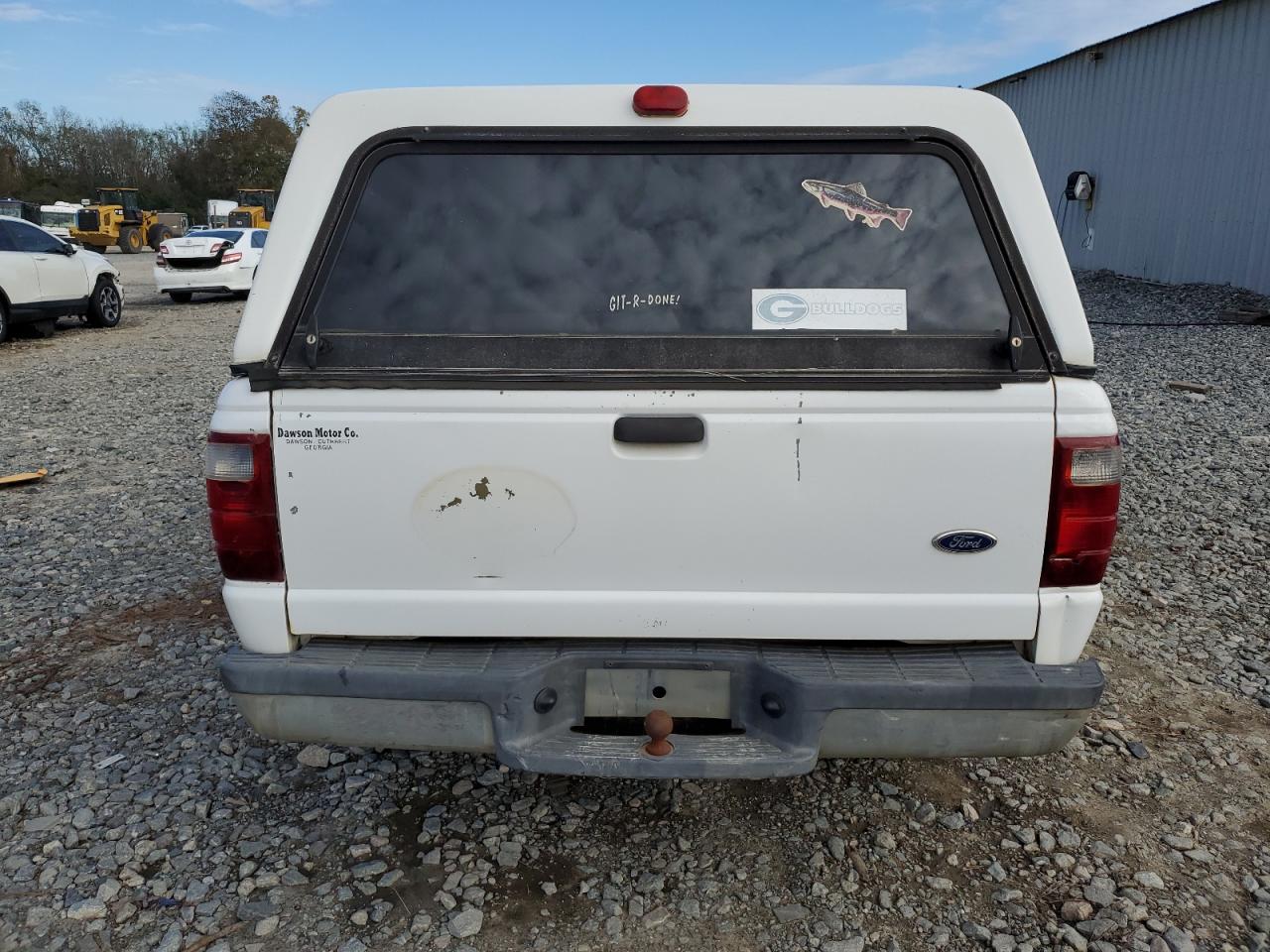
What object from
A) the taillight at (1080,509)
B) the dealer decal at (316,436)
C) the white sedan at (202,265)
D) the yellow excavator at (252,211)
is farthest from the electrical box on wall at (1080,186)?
the yellow excavator at (252,211)

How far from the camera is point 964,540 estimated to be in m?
2.40

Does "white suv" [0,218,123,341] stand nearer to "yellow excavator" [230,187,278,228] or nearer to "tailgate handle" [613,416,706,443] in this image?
"tailgate handle" [613,416,706,443]

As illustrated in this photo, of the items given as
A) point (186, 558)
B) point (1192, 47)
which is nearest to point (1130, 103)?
point (1192, 47)

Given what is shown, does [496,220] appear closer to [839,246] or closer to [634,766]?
[839,246]

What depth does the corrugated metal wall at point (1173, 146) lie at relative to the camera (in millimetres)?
15258

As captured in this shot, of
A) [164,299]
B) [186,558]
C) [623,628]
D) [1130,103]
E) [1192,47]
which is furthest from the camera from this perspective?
[164,299]

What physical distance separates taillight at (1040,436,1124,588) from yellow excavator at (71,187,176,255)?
141 feet

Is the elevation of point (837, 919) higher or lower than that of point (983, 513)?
lower

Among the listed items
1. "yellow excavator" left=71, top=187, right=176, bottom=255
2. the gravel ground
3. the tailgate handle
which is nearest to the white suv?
the gravel ground

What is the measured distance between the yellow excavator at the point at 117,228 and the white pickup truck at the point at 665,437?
42.0m

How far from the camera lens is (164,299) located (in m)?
21.1

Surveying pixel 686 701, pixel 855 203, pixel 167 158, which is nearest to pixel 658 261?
pixel 855 203

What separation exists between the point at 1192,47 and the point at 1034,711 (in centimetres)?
1833

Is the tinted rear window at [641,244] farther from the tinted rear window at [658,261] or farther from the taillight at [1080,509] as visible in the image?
the taillight at [1080,509]
